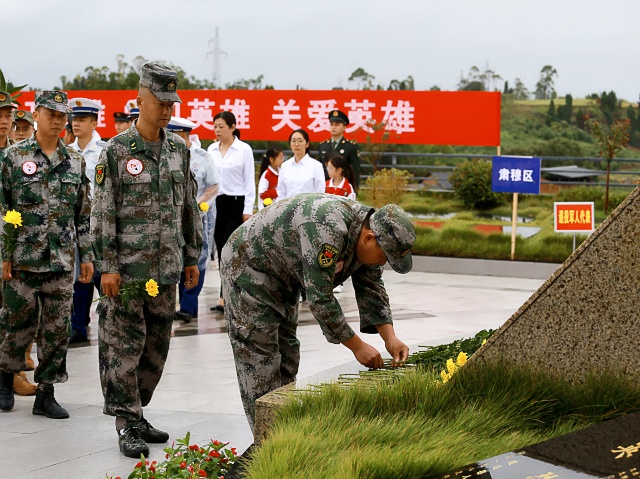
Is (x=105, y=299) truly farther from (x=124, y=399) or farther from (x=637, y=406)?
(x=637, y=406)

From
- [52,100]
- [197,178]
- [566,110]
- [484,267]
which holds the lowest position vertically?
[484,267]

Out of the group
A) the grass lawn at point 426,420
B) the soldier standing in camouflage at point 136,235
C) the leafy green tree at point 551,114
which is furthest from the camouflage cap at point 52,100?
the leafy green tree at point 551,114

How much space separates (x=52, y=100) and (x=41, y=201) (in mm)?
608

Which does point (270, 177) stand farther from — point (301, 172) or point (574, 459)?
point (574, 459)

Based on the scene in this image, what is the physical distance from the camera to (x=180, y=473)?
383 cm

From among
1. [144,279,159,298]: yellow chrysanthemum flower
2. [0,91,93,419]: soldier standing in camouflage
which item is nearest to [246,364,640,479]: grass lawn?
[144,279,159,298]: yellow chrysanthemum flower

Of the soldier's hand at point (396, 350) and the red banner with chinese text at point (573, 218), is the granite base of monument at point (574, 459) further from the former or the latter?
the red banner with chinese text at point (573, 218)

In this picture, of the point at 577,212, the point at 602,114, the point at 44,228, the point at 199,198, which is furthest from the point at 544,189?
the point at 44,228

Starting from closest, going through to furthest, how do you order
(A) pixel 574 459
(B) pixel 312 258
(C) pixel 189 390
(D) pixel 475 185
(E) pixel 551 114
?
1. (A) pixel 574 459
2. (B) pixel 312 258
3. (C) pixel 189 390
4. (D) pixel 475 185
5. (E) pixel 551 114

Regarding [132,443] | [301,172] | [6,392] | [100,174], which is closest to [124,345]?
[132,443]

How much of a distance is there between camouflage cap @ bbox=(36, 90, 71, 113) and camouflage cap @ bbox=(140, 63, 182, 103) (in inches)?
40.3

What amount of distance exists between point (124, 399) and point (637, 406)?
2.58m

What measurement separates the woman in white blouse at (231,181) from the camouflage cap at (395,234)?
6209 mm

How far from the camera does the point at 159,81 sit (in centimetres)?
503
